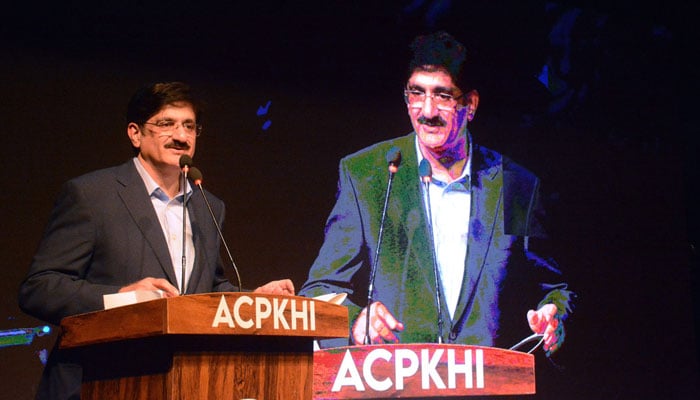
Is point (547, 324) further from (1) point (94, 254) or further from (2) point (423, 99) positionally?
(1) point (94, 254)

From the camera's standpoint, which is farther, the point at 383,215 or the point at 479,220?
the point at 479,220

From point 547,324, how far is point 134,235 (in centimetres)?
287

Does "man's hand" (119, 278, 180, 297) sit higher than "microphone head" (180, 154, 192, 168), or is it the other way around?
"microphone head" (180, 154, 192, 168)

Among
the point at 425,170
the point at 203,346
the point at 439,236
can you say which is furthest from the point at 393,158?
the point at 203,346

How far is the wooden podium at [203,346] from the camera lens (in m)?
2.08

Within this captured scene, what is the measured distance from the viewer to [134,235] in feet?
9.89

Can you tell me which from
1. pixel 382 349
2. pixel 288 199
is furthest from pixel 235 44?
pixel 382 349

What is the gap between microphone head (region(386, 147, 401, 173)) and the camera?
15.0 ft

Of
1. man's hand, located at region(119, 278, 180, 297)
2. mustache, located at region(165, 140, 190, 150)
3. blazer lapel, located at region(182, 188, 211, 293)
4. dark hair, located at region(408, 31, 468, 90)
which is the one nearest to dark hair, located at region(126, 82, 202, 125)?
mustache, located at region(165, 140, 190, 150)

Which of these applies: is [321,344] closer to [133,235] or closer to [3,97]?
[133,235]

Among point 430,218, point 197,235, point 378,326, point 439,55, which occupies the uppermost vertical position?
point 439,55

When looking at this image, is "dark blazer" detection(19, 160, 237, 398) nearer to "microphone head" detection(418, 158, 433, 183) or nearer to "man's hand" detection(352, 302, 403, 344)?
"man's hand" detection(352, 302, 403, 344)

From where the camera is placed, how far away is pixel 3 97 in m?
3.63

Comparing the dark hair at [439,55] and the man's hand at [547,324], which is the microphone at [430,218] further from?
the man's hand at [547,324]
